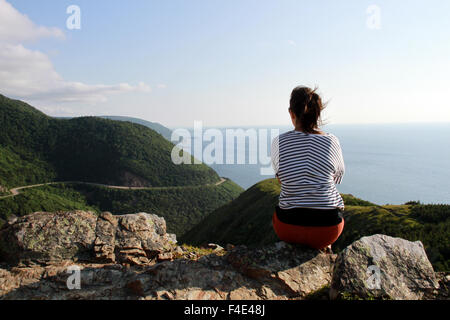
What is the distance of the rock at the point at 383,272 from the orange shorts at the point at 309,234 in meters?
0.35

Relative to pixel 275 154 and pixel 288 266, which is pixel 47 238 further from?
pixel 275 154

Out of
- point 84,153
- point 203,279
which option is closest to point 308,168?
point 203,279

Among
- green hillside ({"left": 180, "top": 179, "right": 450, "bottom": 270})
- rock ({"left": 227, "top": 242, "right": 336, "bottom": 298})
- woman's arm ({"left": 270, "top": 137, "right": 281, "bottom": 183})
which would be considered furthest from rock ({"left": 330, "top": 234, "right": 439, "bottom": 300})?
green hillside ({"left": 180, "top": 179, "right": 450, "bottom": 270})

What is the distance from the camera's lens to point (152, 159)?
380ft

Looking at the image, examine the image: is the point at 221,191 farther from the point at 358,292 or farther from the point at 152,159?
the point at 358,292

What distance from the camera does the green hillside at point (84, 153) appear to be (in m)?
101

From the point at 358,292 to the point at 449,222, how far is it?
1424 centimetres

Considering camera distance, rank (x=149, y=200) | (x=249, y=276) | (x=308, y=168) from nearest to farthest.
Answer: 1. (x=308, y=168)
2. (x=249, y=276)
3. (x=149, y=200)

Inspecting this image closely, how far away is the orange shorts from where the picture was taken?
4.39 metres

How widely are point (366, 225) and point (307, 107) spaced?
53.6 feet

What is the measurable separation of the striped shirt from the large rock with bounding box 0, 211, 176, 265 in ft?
14.1

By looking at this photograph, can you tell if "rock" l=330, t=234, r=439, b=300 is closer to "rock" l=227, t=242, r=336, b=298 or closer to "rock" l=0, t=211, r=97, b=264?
"rock" l=227, t=242, r=336, b=298

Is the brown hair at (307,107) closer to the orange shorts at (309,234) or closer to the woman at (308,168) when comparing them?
the woman at (308,168)

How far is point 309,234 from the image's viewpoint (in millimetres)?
4551
